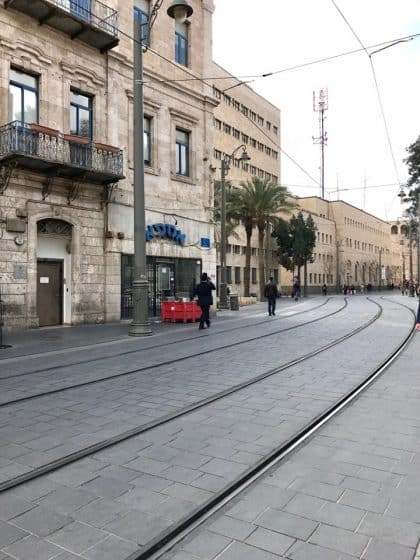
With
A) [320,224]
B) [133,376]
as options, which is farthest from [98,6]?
[320,224]

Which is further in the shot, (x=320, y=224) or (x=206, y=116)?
(x=320, y=224)

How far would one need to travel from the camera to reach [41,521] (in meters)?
3.09

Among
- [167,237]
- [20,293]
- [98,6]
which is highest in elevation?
[98,6]

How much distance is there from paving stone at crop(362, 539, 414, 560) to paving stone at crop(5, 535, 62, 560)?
174 centimetres

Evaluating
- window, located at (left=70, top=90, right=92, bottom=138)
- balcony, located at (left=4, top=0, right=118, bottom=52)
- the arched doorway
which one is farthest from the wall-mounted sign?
balcony, located at (left=4, top=0, right=118, bottom=52)

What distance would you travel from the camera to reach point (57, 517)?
313 centimetres

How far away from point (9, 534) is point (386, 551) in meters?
2.21

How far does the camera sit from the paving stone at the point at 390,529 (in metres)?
2.89

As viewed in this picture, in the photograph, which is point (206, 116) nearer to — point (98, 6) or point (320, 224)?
point (98, 6)

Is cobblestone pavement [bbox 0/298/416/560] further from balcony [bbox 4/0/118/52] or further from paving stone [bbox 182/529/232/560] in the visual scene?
balcony [bbox 4/0/118/52]

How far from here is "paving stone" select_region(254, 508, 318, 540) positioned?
296cm

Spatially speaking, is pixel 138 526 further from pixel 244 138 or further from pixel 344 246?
pixel 344 246

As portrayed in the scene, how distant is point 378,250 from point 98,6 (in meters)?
105

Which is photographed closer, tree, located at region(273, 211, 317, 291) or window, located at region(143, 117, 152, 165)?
window, located at region(143, 117, 152, 165)
